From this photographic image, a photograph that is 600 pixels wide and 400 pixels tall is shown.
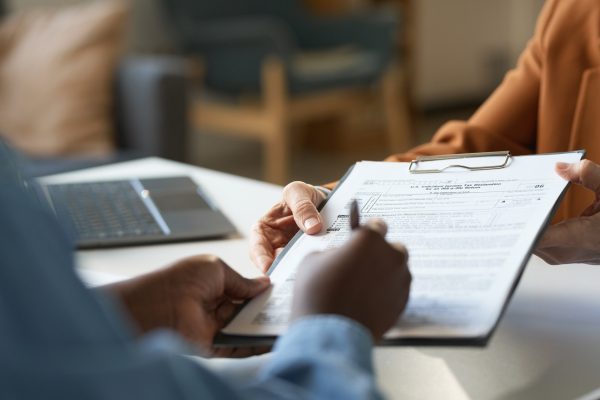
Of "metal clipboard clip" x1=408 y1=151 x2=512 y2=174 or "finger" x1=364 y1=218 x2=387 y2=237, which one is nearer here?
"finger" x1=364 y1=218 x2=387 y2=237

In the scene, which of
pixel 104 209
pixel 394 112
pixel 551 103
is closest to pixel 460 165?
pixel 551 103

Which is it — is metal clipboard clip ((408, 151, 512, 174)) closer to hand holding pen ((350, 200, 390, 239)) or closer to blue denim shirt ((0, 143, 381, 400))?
hand holding pen ((350, 200, 390, 239))

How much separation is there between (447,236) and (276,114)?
10.1 feet

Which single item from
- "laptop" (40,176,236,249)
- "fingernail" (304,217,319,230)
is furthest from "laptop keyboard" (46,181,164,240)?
"fingernail" (304,217,319,230)

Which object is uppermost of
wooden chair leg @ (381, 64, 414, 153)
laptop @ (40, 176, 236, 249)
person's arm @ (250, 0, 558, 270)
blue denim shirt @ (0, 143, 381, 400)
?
blue denim shirt @ (0, 143, 381, 400)

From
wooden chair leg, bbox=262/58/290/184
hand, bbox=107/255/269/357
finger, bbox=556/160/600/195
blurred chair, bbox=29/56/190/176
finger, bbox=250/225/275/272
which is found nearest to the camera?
hand, bbox=107/255/269/357

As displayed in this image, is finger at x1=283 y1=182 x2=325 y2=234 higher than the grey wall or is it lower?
higher

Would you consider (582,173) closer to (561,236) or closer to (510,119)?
(561,236)

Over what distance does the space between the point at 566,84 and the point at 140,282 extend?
720 millimetres

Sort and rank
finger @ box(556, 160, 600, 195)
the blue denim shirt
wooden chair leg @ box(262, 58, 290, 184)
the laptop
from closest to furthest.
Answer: the blue denim shirt
finger @ box(556, 160, 600, 195)
the laptop
wooden chair leg @ box(262, 58, 290, 184)

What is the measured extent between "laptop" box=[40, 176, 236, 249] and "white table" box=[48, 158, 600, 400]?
0.17ft

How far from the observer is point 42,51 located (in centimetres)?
278

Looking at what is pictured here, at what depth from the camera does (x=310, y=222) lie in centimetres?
87

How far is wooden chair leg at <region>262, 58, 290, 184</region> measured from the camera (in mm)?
3771
